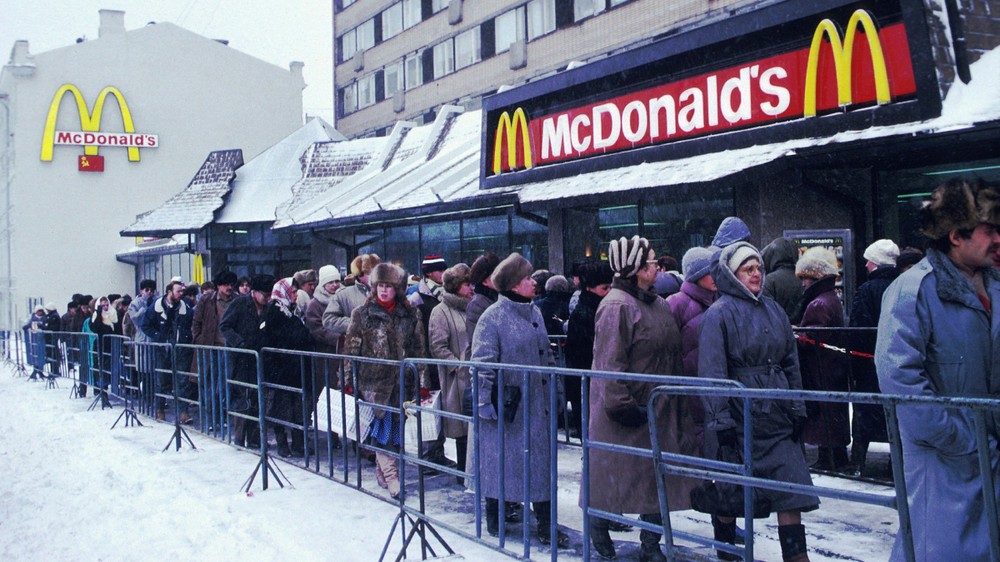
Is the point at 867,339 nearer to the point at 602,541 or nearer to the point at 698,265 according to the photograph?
the point at 698,265

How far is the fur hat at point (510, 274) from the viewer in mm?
6102

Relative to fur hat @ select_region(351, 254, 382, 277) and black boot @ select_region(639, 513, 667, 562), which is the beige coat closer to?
fur hat @ select_region(351, 254, 382, 277)

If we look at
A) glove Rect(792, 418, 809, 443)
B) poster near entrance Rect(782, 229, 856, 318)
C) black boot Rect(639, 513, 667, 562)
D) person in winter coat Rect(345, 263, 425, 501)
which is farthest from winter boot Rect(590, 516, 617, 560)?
poster near entrance Rect(782, 229, 856, 318)

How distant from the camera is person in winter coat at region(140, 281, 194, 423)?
1164cm

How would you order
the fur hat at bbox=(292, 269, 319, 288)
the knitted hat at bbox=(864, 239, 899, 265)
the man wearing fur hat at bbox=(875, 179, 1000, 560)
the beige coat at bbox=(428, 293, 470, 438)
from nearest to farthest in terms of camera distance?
the man wearing fur hat at bbox=(875, 179, 1000, 560), the knitted hat at bbox=(864, 239, 899, 265), the beige coat at bbox=(428, 293, 470, 438), the fur hat at bbox=(292, 269, 319, 288)

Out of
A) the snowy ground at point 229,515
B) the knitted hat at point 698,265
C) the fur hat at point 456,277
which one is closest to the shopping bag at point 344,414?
the snowy ground at point 229,515

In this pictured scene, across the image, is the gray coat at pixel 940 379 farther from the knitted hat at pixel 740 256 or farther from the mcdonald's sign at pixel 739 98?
the mcdonald's sign at pixel 739 98

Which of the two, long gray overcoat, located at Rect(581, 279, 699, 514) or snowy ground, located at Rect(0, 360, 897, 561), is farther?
snowy ground, located at Rect(0, 360, 897, 561)

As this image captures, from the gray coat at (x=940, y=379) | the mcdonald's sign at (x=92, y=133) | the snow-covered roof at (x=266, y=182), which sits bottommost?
the gray coat at (x=940, y=379)

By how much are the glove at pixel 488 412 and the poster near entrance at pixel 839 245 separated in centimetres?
598

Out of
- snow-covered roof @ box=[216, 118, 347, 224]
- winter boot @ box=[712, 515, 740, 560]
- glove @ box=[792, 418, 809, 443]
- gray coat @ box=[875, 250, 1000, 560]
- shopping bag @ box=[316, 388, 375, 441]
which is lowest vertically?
winter boot @ box=[712, 515, 740, 560]

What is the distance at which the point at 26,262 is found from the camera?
40188 millimetres

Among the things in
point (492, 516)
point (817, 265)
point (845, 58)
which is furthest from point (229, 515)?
point (845, 58)

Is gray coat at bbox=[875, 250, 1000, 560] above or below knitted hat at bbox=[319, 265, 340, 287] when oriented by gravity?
below
